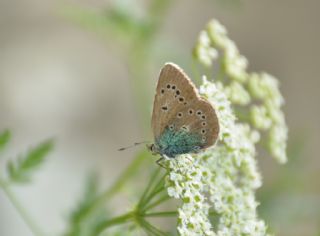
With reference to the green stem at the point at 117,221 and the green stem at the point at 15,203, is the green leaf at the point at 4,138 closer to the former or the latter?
the green stem at the point at 15,203

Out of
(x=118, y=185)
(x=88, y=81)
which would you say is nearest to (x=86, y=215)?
(x=118, y=185)

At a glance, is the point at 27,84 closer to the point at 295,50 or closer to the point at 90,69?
the point at 90,69

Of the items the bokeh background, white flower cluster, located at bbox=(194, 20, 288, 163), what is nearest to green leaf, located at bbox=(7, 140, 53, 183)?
white flower cluster, located at bbox=(194, 20, 288, 163)

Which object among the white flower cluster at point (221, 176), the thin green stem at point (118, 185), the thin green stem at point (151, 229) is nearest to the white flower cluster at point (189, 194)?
the white flower cluster at point (221, 176)

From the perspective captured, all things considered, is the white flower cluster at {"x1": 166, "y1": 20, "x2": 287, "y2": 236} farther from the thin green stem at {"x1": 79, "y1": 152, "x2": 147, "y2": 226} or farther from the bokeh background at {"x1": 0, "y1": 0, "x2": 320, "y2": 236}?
the bokeh background at {"x1": 0, "y1": 0, "x2": 320, "y2": 236}

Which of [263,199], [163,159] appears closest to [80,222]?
[163,159]
